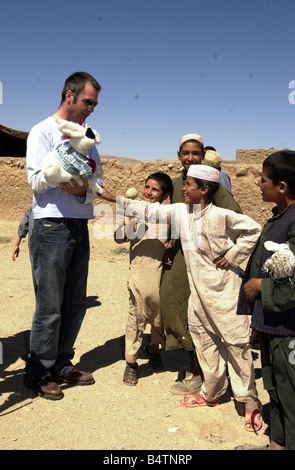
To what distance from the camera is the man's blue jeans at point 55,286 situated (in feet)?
10.4

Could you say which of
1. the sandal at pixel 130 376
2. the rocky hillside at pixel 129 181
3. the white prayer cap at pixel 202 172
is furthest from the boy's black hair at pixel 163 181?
the rocky hillside at pixel 129 181

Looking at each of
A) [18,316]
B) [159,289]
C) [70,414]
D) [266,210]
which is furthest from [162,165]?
[70,414]

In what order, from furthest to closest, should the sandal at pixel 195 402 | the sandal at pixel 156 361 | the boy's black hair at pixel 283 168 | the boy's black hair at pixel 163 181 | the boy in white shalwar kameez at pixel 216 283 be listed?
the sandal at pixel 156 361 → the boy's black hair at pixel 163 181 → the sandal at pixel 195 402 → the boy in white shalwar kameez at pixel 216 283 → the boy's black hair at pixel 283 168

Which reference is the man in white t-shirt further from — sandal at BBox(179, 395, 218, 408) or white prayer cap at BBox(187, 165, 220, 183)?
sandal at BBox(179, 395, 218, 408)

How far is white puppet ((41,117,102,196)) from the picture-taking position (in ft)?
9.37

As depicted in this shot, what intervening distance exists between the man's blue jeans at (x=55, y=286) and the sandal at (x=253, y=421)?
1.45 metres

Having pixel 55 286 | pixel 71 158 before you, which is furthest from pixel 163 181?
pixel 55 286

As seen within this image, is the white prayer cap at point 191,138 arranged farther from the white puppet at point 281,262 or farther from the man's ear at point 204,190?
the white puppet at point 281,262

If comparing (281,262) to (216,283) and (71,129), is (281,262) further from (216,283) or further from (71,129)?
(71,129)

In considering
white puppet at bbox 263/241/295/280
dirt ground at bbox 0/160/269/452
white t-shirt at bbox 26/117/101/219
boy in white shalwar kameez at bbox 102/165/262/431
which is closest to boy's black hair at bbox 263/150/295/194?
white puppet at bbox 263/241/295/280

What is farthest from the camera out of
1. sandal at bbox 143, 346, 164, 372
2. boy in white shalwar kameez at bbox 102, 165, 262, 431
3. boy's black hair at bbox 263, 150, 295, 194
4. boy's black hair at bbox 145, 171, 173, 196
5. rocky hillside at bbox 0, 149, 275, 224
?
rocky hillside at bbox 0, 149, 275, 224

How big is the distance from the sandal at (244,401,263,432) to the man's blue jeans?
145 cm

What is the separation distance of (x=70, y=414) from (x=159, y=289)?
3.68 ft

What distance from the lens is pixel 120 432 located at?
2.85 meters
